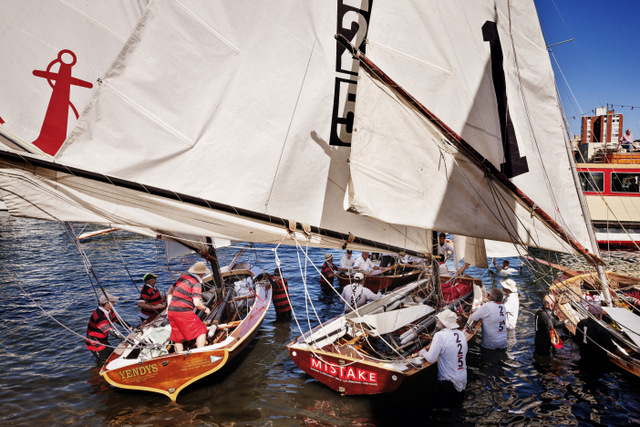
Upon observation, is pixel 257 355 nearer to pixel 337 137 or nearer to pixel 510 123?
pixel 337 137

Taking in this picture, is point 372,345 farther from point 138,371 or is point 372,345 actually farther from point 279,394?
point 138,371

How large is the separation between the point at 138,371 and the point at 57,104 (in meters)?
5.19

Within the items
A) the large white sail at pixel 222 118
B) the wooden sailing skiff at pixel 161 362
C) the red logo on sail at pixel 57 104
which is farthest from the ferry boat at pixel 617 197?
the red logo on sail at pixel 57 104

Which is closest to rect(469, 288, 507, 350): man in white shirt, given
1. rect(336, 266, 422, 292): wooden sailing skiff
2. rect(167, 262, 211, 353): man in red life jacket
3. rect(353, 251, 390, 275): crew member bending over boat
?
rect(336, 266, 422, 292): wooden sailing skiff

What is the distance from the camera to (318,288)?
17.5 meters

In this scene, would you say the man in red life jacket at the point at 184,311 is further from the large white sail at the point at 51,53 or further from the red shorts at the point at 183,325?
the large white sail at the point at 51,53

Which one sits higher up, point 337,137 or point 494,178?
point 337,137

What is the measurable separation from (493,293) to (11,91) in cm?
991

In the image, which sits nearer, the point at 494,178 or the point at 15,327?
the point at 494,178

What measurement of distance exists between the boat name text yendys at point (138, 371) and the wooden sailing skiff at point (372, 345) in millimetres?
2770

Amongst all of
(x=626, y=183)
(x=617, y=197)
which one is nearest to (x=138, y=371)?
(x=617, y=197)

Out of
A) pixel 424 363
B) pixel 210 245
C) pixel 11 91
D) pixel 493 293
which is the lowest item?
pixel 424 363

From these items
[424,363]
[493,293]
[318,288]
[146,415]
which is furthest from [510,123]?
[318,288]

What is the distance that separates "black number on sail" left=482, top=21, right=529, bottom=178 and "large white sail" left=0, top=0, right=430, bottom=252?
244cm
